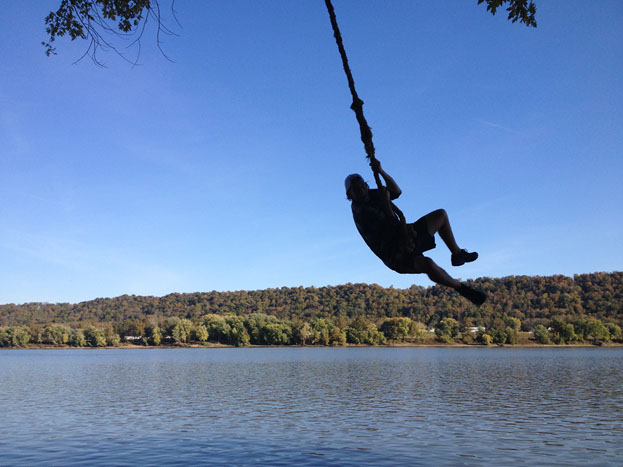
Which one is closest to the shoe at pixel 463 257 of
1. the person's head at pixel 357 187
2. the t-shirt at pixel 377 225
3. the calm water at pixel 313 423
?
the t-shirt at pixel 377 225

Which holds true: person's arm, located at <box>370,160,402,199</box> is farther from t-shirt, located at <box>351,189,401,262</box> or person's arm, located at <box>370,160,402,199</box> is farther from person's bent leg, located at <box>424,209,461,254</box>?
person's bent leg, located at <box>424,209,461,254</box>

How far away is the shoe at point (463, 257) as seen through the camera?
6.33 metres

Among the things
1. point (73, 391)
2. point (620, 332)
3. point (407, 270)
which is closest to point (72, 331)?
point (73, 391)

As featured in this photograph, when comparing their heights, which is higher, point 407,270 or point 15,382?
point 407,270

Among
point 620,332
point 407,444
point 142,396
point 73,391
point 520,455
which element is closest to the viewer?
point 520,455

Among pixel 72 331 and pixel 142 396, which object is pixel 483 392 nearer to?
pixel 142 396

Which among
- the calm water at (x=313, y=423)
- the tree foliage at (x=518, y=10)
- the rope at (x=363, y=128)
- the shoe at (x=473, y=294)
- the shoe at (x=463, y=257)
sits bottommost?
the calm water at (x=313, y=423)

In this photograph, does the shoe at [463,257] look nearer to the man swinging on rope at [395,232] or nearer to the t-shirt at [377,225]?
the man swinging on rope at [395,232]

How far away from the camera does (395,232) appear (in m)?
6.03

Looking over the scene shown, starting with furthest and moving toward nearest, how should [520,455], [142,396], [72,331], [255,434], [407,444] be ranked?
[72,331] → [142,396] → [255,434] → [407,444] → [520,455]

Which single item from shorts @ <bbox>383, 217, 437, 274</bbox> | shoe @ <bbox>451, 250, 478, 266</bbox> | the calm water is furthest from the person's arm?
the calm water

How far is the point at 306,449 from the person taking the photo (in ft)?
82.6

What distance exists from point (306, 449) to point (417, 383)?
35059 millimetres

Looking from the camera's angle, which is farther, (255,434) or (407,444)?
(255,434)
